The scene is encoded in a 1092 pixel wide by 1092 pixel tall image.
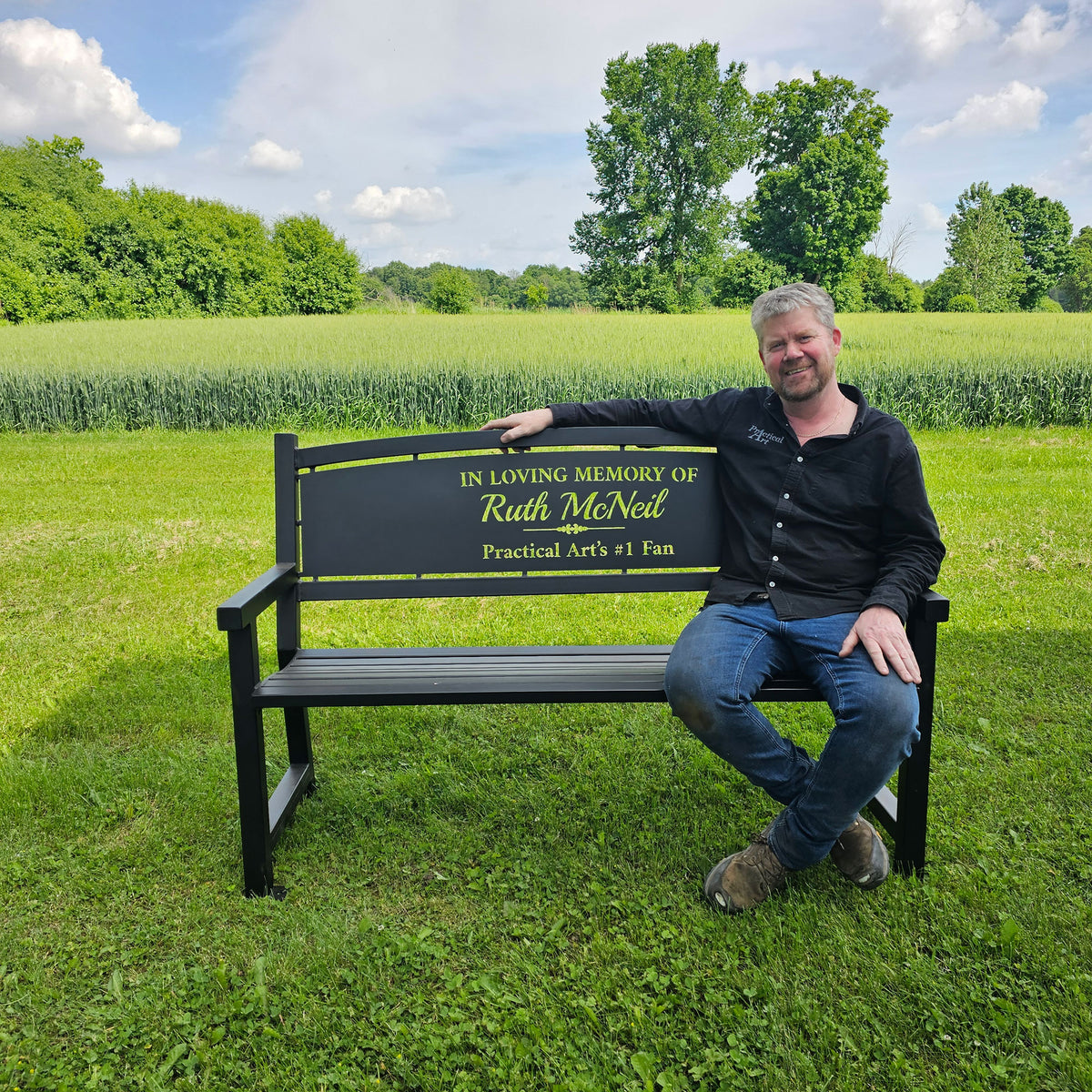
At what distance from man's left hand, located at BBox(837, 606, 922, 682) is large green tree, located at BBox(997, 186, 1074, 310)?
70545 mm

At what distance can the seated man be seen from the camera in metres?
2.20

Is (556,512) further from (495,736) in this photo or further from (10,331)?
(10,331)

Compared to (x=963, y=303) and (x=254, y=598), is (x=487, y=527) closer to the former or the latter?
(x=254, y=598)

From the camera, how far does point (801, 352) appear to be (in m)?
2.50

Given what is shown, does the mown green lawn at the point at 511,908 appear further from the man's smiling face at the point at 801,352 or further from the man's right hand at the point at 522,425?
the man's smiling face at the point at 801,352

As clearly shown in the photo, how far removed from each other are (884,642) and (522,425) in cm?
132

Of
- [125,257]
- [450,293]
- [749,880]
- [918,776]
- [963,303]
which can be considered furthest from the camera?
[450,293]

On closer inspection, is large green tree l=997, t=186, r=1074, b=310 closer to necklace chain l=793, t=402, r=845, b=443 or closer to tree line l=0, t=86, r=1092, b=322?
tree line l=0, t=86, r=1092, b=322

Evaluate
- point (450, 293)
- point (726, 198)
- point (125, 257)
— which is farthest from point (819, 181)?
point (125, 257)

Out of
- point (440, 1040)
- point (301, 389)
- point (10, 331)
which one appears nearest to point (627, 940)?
point (440, 1040)

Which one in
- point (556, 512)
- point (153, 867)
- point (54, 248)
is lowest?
point (153, 867)

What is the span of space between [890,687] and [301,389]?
36.8 feet

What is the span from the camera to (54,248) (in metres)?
42.8

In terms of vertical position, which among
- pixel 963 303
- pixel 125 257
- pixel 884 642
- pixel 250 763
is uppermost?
pixel 125 257
